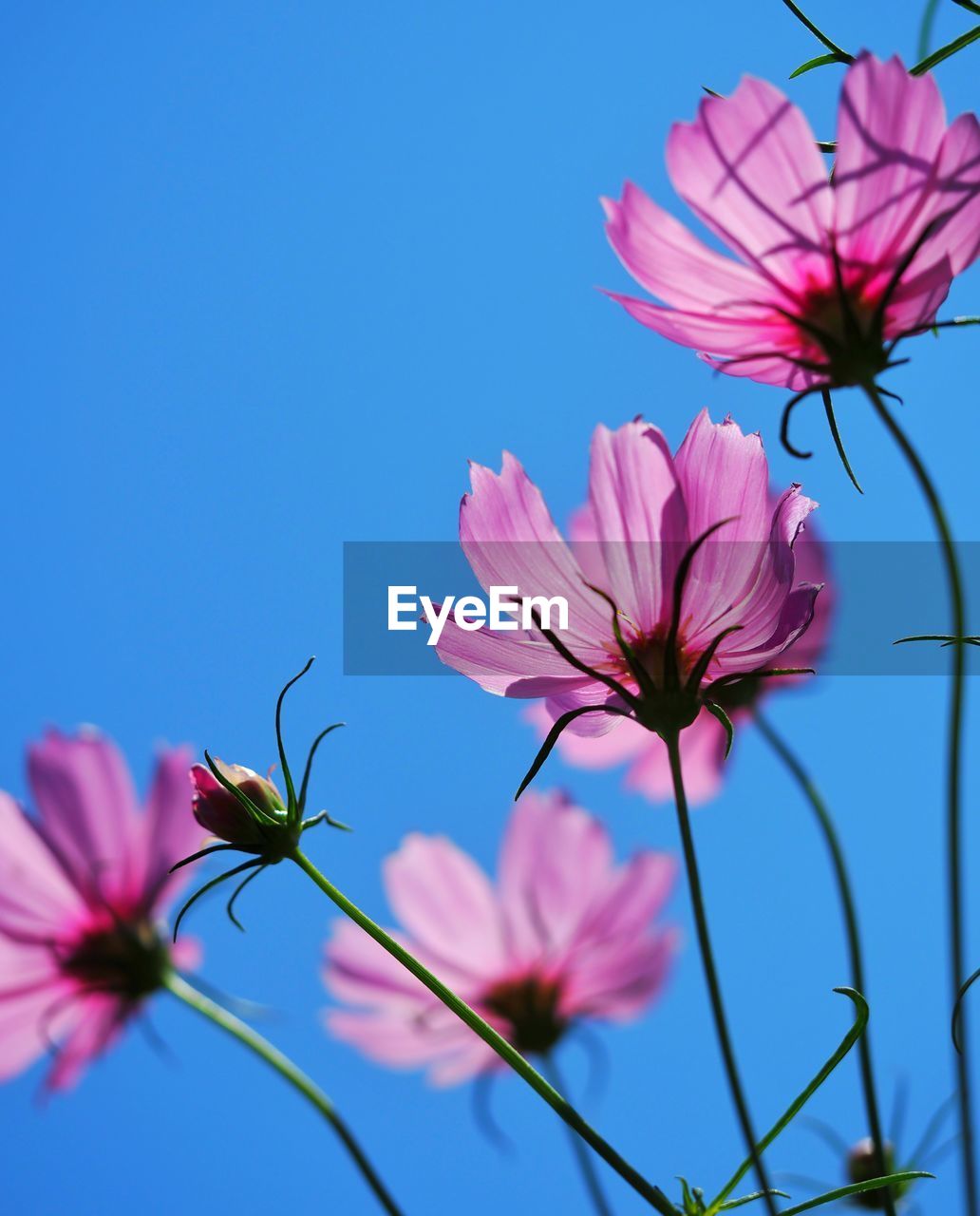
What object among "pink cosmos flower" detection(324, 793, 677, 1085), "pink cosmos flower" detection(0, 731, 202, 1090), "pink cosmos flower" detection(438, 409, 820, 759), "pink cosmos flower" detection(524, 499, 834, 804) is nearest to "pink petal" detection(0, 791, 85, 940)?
"pink cosmos flower" detection(0, 731, 202, 1090)

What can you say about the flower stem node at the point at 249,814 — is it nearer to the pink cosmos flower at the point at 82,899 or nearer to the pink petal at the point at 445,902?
the pink cosmos flower at the point at 82,899

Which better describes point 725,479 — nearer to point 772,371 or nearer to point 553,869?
point 772,371

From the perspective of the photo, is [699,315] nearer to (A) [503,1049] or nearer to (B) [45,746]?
(A) [503,1049]

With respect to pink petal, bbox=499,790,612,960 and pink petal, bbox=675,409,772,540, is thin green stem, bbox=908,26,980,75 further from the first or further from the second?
pink petal, bbox=499,790,612,960

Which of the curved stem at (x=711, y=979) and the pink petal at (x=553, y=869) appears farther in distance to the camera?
the pink petal at (x=553, y=869)

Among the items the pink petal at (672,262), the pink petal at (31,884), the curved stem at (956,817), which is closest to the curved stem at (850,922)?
the curved stem at (956,817)
